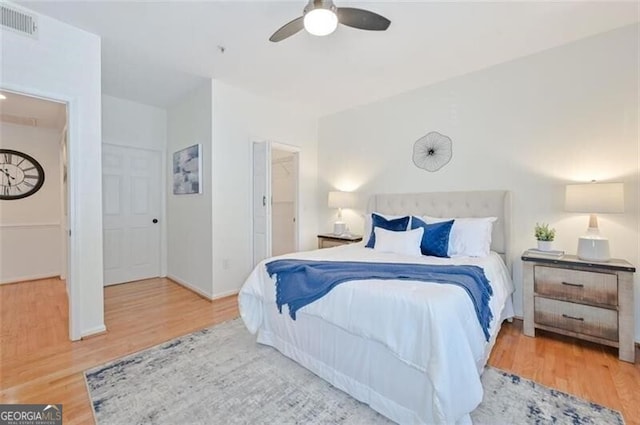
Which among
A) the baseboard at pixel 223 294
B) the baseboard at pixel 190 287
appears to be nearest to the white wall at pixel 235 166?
the baseboard at pixel 223 294

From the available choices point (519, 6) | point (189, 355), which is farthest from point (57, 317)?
point (519, 6)

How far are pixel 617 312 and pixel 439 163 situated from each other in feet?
6.84

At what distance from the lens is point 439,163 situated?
11.7 ft

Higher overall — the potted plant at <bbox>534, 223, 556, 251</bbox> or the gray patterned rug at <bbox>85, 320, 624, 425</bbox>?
the potted plant at <bbox>534, 223, 556, 251</bbox>

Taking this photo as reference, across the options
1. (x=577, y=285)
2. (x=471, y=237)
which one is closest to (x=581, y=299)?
(x=577, y=285)

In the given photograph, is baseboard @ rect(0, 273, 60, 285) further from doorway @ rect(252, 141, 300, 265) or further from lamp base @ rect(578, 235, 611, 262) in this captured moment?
lamp base @ rect(578, 235, 611, 262)

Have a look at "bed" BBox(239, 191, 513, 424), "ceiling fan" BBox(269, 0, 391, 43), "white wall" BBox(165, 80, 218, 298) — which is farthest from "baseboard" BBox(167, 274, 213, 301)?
"ceiling fan" BBox(269, 0, 391, 43)

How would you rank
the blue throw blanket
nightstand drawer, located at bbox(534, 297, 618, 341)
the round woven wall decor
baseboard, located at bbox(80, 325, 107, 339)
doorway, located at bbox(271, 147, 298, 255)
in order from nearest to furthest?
the blue throw blanket < nightstand drawer, located at bbox(534, 297, 618, 341) < baseboard, located at bbox(80, 325, 107, 339) < the round woven wall decor < doorway, located at bbox(271, 147, 298, 255)

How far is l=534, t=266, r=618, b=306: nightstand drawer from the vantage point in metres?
2.31

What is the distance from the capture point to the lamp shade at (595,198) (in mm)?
2285

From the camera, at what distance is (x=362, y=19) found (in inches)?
76.1

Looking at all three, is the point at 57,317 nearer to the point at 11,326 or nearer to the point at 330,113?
the point at 11,326

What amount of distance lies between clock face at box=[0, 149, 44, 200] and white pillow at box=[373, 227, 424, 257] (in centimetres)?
539

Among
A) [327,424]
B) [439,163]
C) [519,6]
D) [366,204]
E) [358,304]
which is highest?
[519,6]
